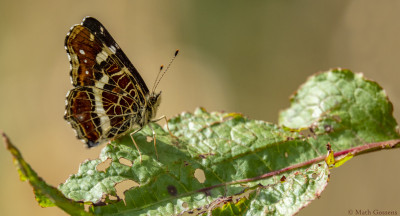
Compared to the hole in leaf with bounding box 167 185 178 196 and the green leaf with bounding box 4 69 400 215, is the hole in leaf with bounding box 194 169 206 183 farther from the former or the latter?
the hole in leaf with bounding box 167 185 178 196

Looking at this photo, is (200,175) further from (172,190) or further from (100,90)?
(100,90)

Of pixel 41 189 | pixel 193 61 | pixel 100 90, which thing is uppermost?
pixel 193 61

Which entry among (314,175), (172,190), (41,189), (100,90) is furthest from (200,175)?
(100,90)

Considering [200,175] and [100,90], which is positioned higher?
[100,90]

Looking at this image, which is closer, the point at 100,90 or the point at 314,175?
the point at 314,175

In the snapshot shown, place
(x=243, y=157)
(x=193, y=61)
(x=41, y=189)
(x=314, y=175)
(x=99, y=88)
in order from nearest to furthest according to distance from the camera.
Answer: (x=41, y=189)
(x=314, y=175)
(x=243, y=157)
(x=99, y=88)
(x=193, y=61)

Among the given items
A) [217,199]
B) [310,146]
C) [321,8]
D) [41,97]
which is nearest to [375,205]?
[321,8]

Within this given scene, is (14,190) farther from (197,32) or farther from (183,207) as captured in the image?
(183,207)

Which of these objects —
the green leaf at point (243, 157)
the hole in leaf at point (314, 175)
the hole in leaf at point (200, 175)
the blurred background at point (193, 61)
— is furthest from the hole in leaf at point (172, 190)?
the blurred background at point (193, 61)
